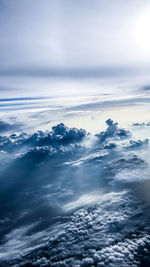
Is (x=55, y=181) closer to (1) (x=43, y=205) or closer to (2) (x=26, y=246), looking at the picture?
(1) (x=43, y=205)

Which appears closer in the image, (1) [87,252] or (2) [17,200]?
(1) [87,252]

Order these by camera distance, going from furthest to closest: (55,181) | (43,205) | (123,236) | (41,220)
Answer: (55,181), (43,205), (41,220), (123,236)

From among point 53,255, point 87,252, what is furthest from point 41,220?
point 87,252

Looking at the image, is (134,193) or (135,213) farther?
(134,193)

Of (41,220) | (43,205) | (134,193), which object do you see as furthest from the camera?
(43,205)

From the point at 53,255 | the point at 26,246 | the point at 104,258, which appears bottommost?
the point at 26,246

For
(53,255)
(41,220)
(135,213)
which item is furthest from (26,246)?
(135,213)

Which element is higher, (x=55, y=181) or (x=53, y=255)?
(x=53, y=255)

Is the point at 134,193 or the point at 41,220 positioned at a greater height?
the point at 134,193

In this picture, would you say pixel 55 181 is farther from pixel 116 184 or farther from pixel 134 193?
pixel 134 193
